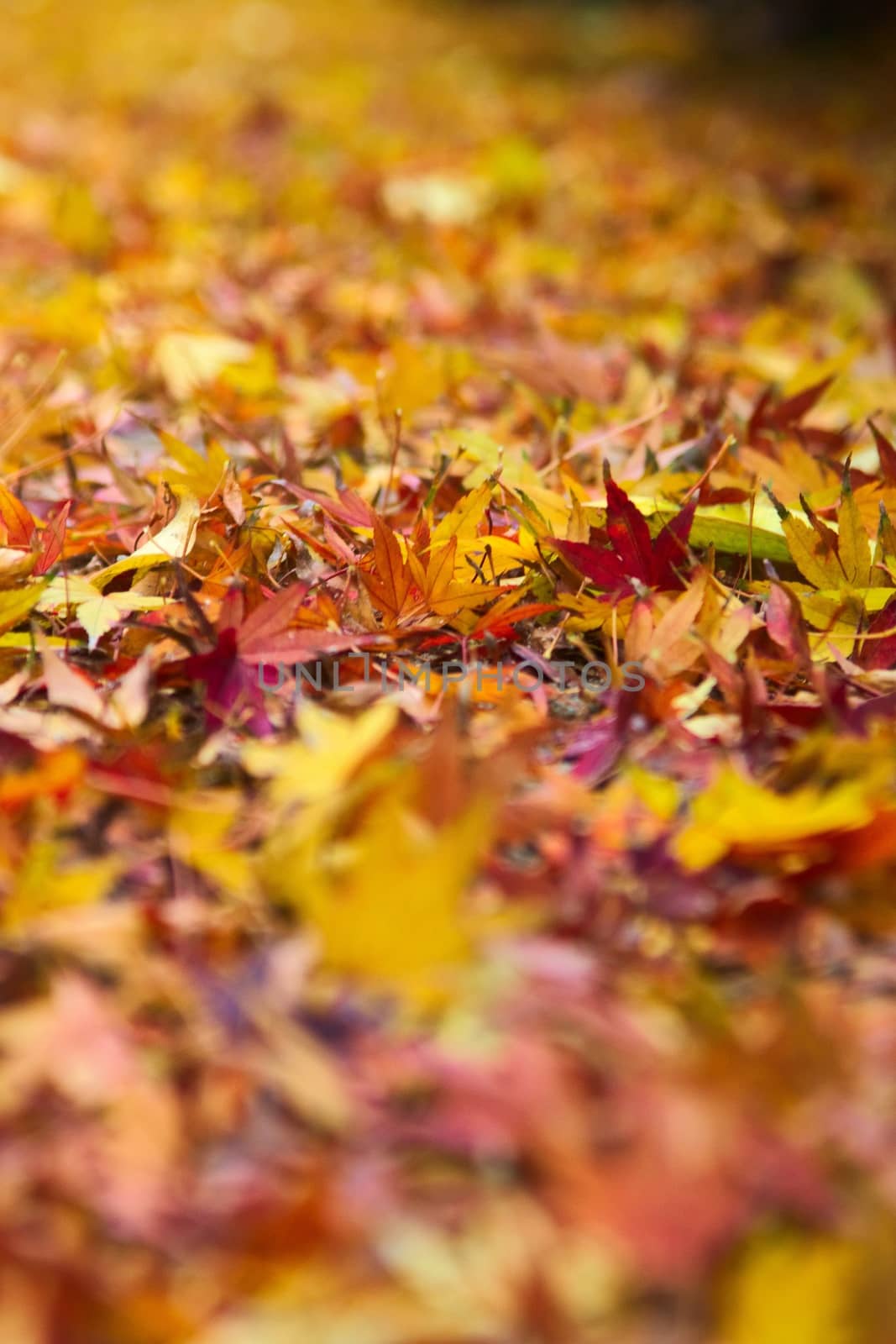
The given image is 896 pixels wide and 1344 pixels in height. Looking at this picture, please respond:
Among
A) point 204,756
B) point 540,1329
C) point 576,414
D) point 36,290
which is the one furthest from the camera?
point 36,290

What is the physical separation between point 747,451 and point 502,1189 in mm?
623

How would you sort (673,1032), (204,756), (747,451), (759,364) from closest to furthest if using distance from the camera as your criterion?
(673,1032) → (204,756) → (747,451) → (759,364)

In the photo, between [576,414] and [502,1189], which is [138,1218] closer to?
[502,1189]

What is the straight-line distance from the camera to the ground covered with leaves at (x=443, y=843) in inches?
15.4

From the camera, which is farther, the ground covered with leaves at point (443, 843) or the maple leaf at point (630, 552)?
the maple leaf at point (630, 552)

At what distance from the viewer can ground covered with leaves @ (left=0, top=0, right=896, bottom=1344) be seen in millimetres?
390

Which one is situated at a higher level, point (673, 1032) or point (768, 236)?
point (673, 1032)

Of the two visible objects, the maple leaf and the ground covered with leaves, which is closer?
the ground covered with leaves

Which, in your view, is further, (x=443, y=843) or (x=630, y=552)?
(x=630, y=552)

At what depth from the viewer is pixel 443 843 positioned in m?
0.46

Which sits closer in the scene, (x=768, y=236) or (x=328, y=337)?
(x=328, y=337)

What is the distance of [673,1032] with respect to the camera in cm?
47

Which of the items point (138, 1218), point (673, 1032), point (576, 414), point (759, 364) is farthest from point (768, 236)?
point (138, 1218)

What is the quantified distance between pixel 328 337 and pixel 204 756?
88 centimetres
